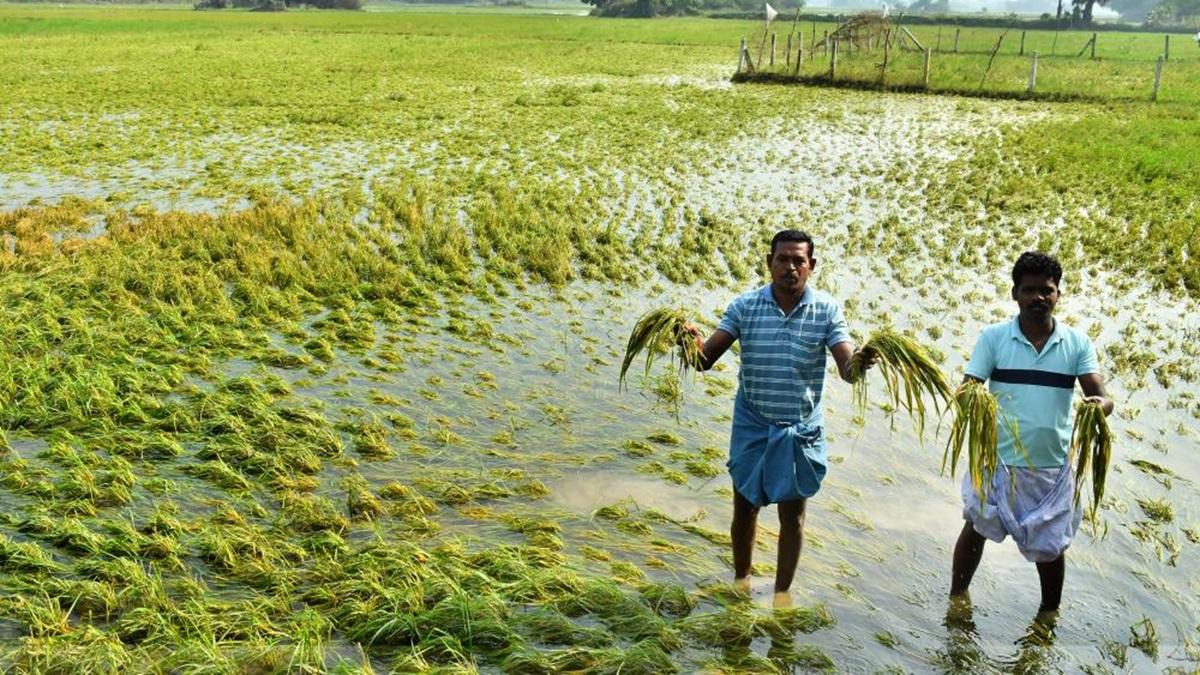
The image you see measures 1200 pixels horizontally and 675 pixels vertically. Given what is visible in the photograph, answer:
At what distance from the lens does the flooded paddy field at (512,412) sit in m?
3.45

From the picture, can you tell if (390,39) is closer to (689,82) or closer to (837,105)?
(689,82)

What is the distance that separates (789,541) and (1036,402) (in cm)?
109

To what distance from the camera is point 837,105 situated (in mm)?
19891

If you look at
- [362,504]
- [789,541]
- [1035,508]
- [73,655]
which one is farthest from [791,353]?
[73,655]

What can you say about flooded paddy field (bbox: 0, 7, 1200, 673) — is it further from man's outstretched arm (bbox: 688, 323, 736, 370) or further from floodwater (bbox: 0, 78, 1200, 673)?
man's outstretched arm (bbox: 688, 323, 736, 370)

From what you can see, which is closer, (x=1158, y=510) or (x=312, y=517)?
(x=312, y=517)

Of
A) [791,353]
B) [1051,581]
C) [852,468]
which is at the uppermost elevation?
[791,353]

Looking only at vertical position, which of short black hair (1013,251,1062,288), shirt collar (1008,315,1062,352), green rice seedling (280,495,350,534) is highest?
short black hair (1013,251,1062,288)

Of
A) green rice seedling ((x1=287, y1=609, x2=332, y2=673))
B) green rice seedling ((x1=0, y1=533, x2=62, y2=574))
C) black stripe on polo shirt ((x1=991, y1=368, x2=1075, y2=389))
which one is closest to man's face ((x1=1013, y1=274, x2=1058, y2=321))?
black stripe on polo shirt ((x1=991, y1=368, x2=1075, y2=389))

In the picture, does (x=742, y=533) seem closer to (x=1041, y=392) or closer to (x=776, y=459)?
(x=776, y=459)

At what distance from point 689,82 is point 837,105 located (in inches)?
240

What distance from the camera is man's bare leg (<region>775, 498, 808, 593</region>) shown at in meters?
3.42

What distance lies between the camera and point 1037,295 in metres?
3.16

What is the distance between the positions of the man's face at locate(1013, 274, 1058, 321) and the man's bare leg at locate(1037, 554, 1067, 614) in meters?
0.96
